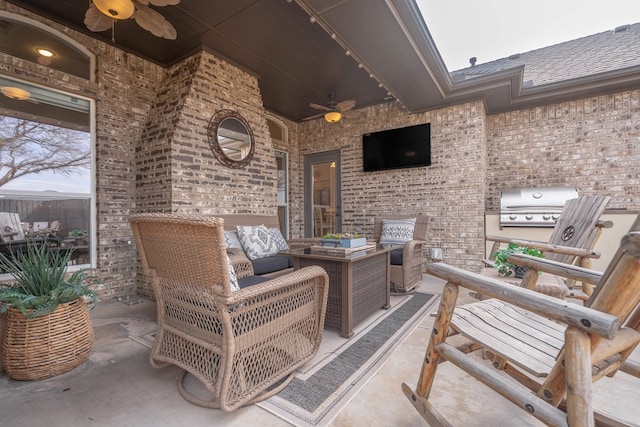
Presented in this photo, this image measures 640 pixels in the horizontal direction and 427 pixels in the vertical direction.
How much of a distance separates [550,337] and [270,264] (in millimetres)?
2516

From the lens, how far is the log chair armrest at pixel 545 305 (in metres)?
0.72

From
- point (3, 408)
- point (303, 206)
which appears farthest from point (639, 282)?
point (303, 206)

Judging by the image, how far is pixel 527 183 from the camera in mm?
4562

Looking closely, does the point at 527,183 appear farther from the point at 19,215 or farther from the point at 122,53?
the point at 19,215

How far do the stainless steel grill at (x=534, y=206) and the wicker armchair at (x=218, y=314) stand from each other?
386 centimetres

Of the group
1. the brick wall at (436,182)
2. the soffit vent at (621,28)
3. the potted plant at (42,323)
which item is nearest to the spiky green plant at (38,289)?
the potted plant at (42,323)

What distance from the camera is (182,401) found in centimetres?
146

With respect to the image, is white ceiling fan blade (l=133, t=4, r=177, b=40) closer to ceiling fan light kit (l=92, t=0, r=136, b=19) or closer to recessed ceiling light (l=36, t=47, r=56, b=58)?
ceiling fan light kit (l=92, t=0, r=136, b=19)

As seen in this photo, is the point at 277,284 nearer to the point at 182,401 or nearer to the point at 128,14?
the point at 182,401

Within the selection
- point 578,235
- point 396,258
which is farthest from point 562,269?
point 396,258

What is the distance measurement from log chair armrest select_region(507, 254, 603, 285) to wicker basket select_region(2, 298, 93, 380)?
280 centimetres

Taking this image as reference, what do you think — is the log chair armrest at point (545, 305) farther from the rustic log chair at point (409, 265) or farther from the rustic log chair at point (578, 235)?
the rustic log chair at point (409, 265)

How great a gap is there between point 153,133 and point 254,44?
1687mm

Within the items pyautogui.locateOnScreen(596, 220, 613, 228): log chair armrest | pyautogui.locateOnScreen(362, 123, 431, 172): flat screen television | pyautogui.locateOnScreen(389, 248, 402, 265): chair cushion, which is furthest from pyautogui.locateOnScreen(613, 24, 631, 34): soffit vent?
pyautogui.locateOnScreen(389, 248, 402, 265): chair cushion
